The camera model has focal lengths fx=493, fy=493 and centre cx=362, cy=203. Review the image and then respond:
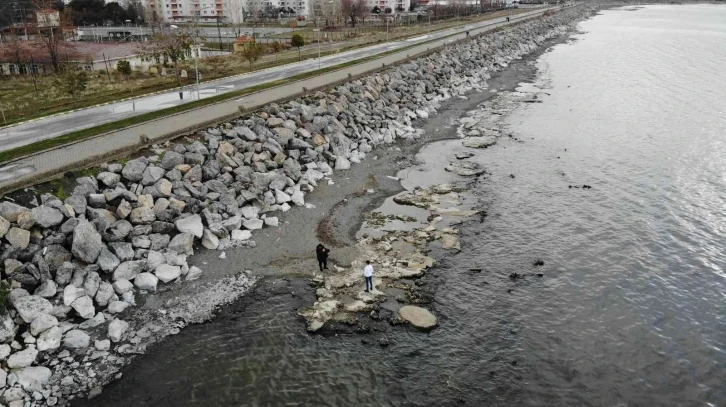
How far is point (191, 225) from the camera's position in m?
21.9

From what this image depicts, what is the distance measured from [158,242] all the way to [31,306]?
17.4 feet

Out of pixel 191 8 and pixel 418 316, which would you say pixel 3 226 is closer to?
pixel 418 316

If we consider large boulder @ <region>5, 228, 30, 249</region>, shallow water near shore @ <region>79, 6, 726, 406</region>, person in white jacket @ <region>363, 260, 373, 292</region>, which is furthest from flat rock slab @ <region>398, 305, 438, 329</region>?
large boulder @ <region>5, 228, 30, 249</region>

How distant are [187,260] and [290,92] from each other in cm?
2103

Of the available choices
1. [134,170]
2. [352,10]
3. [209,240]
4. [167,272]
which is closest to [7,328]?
[167,272]

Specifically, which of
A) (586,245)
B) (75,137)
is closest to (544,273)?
(586,245)

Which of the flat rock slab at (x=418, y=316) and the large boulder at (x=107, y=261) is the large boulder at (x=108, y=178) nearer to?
the large boulder at (x=107, y=261)

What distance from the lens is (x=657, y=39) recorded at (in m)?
110

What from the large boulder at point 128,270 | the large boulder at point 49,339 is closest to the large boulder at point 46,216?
the large boulder at point 128,270

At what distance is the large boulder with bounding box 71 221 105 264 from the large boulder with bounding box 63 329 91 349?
3.38 meters

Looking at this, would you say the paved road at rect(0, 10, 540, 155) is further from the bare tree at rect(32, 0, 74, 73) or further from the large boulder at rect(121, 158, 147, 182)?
the bare tree at rect(32, 0, 74, 73)

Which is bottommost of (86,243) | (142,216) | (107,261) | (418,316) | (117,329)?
(418,316)

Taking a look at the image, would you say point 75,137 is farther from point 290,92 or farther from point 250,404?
point 250,404

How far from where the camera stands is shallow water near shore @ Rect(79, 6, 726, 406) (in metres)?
15.1
